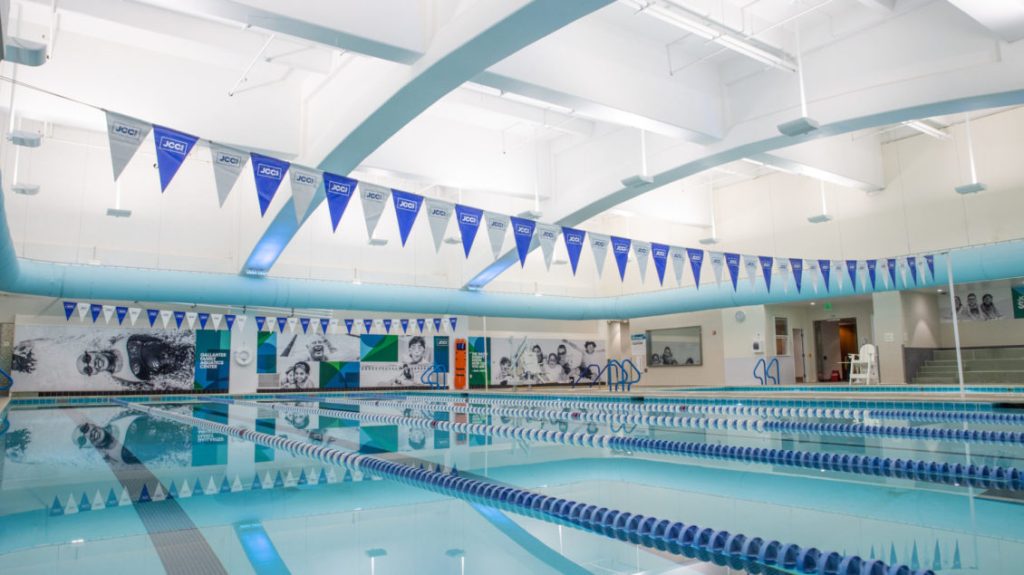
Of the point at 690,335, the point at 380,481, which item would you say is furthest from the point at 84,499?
the point at 690,335

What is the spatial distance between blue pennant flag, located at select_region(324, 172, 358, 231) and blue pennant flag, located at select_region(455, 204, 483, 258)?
4.84 feet

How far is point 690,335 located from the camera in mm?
20266

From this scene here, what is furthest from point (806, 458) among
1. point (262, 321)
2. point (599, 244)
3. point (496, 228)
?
point (262, 321)

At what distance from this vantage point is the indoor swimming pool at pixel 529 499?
2729 mm

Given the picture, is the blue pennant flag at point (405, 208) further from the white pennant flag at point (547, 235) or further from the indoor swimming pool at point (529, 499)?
the indoor swimming pool at point (529, 499)

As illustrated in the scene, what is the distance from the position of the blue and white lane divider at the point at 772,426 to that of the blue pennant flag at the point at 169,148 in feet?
19.1

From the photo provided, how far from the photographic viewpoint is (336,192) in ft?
23.3

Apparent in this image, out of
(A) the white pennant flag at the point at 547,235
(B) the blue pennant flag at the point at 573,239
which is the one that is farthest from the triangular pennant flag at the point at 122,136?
(B) the blue pennant flag at the point at 573,239

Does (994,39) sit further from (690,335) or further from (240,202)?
(240,202)

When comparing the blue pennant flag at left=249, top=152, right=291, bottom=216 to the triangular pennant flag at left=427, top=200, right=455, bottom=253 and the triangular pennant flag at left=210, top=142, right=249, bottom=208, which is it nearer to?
the triangular pennant flag at left=210, top=142, right=249, bottom=208

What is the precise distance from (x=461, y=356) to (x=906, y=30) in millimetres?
13484

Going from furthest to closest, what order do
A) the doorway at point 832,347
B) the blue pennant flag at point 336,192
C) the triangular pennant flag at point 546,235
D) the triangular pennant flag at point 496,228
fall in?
the doorway at point 832,347 → the triangular pennant flag at point 546,235 → the triangular pennant flag at point 496,228 → the blue pennant flag at point 336,192

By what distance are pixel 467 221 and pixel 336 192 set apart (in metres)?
1.81

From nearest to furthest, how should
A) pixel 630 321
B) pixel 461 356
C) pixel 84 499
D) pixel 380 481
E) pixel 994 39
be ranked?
pixel 84 499 < pixel 380 481 < pixel 994 39 < pixel 461 356 < pixel 630 321
